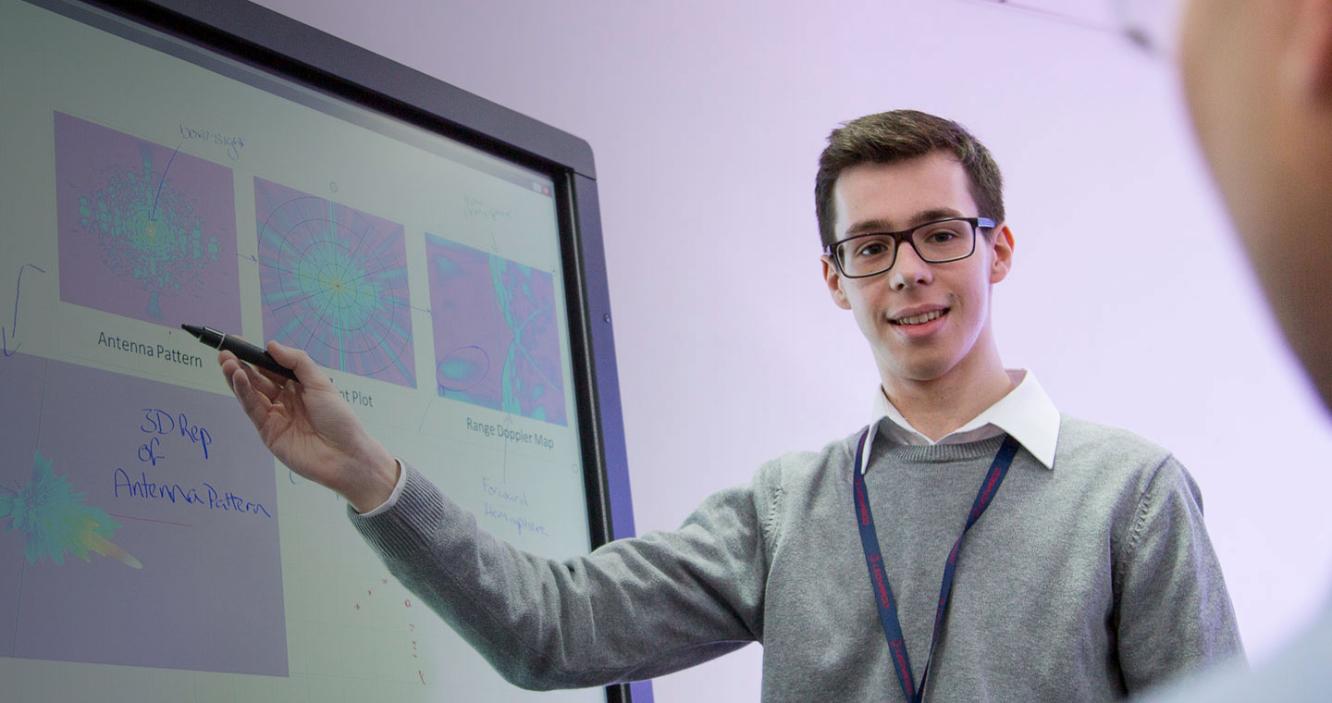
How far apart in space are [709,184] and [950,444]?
4.33 ft

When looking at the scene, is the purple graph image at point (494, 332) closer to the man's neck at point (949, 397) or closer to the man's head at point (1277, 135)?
the man's neck at point (949, 397)

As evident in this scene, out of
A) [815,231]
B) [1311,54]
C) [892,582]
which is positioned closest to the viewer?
[1311,54]

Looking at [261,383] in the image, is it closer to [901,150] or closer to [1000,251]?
[901,150]

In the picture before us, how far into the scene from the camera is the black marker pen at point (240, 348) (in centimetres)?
131

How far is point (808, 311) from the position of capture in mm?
2973

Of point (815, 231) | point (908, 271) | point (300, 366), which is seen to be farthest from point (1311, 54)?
point (815, 231)

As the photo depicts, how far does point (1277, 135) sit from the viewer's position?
32 centimetres

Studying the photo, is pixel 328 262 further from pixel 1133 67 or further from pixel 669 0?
pixel 1133 67

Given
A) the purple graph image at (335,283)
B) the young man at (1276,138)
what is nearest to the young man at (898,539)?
the purple graph image at (335,283)

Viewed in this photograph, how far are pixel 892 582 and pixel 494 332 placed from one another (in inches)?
26.0

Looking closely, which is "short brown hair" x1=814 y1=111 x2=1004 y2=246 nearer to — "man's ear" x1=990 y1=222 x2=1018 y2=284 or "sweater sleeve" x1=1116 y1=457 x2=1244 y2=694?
"man's ear" x1=990 y1=222 x2=1018 y2=284

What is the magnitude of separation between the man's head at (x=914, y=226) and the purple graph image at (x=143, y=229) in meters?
0.77

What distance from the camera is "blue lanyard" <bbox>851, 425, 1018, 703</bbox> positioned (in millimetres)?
1488

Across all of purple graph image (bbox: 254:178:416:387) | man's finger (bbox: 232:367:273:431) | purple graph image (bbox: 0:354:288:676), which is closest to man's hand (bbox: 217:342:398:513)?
man's finger (bbox: 232:367:273:431)
